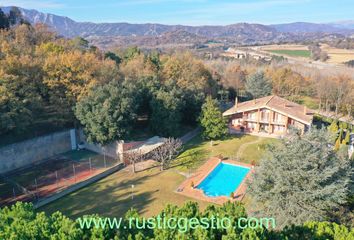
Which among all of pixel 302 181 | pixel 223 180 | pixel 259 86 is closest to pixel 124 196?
pixel 223 180

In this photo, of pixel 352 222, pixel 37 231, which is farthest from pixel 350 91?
pixel 37 231

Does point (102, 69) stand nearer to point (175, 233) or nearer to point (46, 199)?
point (46, 199)

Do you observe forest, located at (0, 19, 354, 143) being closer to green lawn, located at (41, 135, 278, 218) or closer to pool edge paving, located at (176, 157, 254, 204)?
green lawn, located at (41, 135, 278, 218)

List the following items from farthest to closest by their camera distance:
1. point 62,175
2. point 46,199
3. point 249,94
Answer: point 249,94
point 62,175
point 46,199

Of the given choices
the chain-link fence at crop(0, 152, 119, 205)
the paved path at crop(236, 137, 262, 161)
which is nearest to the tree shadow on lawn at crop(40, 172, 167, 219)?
the chain-link fence at crop(0, 152, 119, 205)

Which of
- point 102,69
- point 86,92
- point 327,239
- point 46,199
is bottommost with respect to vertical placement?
point 46,199

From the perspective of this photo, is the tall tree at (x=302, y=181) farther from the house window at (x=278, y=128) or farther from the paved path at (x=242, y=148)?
the house window at (x=278, y=128)

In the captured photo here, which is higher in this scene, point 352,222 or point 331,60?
point 331,60
